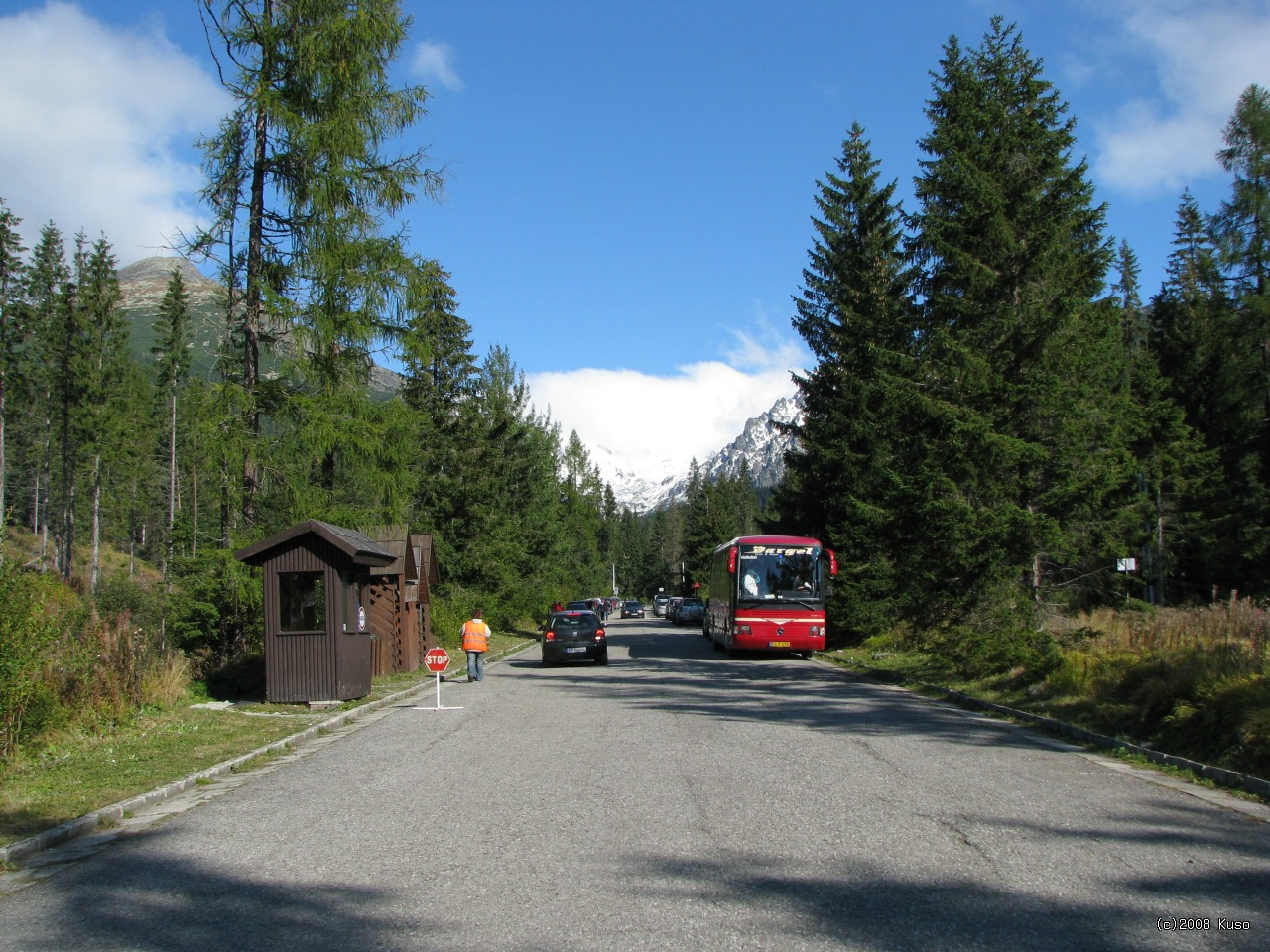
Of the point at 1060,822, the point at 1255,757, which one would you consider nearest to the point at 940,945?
the point at 1060,822

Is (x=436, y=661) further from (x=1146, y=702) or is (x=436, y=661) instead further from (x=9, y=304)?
(x=9, y=304)

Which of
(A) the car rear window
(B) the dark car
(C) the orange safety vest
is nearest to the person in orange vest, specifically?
(C) the orange safety vest

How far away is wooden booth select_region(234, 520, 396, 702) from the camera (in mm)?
16594

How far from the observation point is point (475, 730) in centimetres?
1359

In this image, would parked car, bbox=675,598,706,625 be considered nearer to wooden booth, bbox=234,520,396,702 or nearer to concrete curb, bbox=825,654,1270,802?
concrete curb, bbox=825,654,1270,802

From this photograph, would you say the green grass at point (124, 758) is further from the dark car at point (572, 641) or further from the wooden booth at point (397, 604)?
the dark car at point (572, 641)

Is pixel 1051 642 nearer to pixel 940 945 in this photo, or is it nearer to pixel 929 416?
pixel 929 416

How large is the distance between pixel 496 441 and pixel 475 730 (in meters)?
32.7

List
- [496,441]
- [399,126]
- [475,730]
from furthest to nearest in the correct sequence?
[496,441] < [399,126] < [475,730]

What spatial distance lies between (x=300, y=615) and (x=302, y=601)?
0.25 metres

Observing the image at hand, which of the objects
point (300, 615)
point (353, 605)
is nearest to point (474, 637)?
point (353, 605)

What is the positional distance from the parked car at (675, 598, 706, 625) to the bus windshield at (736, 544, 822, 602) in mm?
31307

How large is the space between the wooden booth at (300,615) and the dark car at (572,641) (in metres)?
10.6

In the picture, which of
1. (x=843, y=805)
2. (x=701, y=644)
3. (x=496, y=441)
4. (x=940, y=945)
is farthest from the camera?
(x=496, y=441)
